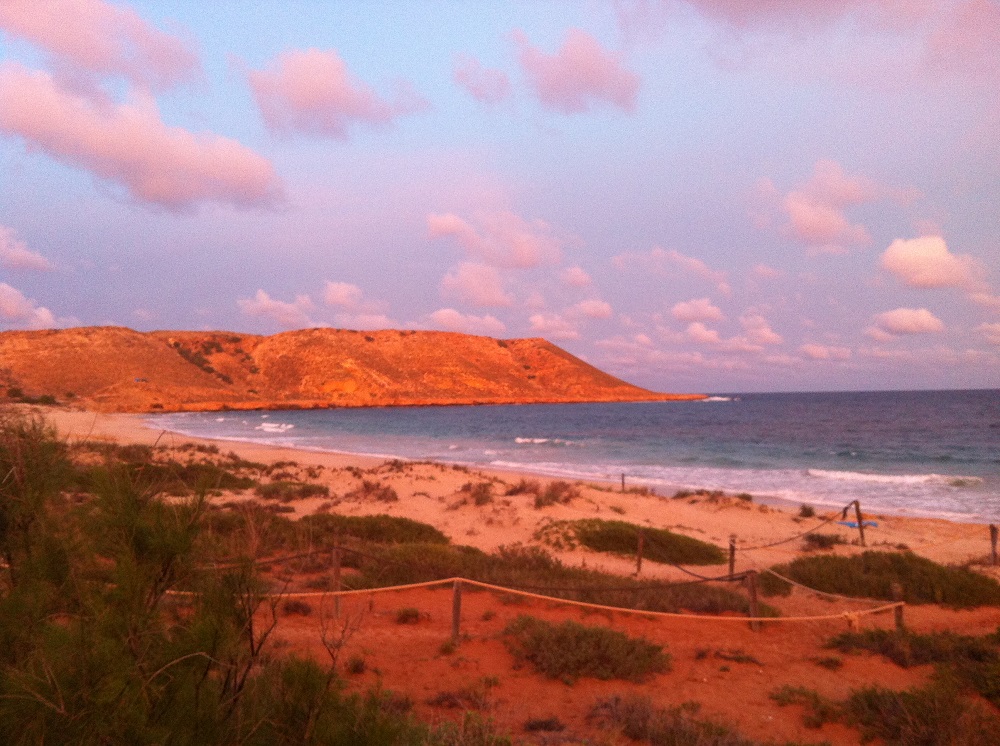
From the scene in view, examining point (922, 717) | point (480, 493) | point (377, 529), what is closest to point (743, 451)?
point (480, 493)

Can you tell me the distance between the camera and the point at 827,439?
156ft

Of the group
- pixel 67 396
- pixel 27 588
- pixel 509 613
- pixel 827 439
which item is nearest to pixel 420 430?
pixel 827 439

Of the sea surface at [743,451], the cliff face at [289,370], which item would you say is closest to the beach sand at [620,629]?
the sea surface at [743,451]

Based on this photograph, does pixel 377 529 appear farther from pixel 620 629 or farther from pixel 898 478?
pixel 898 478

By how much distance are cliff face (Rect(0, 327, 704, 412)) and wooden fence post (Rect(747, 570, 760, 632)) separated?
240 feet

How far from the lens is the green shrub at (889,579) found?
967 centimetres

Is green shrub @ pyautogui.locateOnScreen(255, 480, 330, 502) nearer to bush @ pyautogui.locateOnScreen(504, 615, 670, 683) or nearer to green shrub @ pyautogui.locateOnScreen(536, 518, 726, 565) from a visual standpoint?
green shrub @ pyautogui.locateOnScreen(536, 518, 726, 565)

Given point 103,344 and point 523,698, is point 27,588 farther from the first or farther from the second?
point 103,344

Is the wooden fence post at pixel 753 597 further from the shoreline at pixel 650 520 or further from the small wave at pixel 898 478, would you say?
the small wave at pixel 898 478

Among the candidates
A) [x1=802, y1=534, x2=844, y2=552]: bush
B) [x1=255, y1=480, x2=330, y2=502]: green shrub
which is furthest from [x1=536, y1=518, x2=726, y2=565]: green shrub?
[x1=255, y1=480, x2=330, y2=502]: green shrub

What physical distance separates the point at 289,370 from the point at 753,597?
338ft

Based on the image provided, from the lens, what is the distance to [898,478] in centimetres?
2933

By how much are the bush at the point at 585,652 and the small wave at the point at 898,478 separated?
25.9m

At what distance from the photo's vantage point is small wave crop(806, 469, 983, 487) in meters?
28.0
